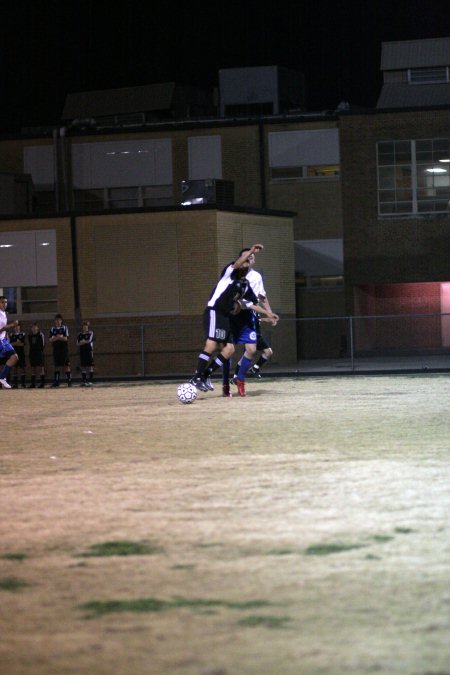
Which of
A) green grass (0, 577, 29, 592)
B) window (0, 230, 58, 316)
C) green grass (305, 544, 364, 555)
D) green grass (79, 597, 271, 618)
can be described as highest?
window (0, 230, 58, 316)

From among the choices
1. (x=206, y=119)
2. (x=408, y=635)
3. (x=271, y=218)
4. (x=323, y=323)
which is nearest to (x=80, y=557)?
(x=408, y=635)

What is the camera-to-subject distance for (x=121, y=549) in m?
7.04

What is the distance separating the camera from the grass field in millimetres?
4938

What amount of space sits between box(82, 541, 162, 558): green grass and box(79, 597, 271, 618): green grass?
3.66 ft

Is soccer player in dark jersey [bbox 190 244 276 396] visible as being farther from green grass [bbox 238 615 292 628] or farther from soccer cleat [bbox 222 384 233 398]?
green grass [bbox 238 615 292 628]

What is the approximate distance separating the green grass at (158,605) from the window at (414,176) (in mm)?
41363

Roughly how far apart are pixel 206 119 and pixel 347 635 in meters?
43.8

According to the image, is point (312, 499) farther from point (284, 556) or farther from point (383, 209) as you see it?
point (383, 209)

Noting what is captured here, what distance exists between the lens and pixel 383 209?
46.4m

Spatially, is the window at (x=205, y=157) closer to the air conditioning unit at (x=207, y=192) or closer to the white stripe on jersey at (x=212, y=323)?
the air conditioning unit at (x=207, y=192)

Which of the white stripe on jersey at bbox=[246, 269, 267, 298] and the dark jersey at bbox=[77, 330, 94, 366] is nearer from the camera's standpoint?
the white stripe on jersey at bbox=[246, 269, 267, 298]

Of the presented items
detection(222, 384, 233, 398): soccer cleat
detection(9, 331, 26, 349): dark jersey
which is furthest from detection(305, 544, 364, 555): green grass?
detection(9, 331, 26, 349): dark jersey

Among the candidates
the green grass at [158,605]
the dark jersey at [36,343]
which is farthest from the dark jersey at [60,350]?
the green grass at [158,605]

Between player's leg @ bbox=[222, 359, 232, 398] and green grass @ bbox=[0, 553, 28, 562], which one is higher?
player's leg @ bbox=[222, 359, 232, 398]
